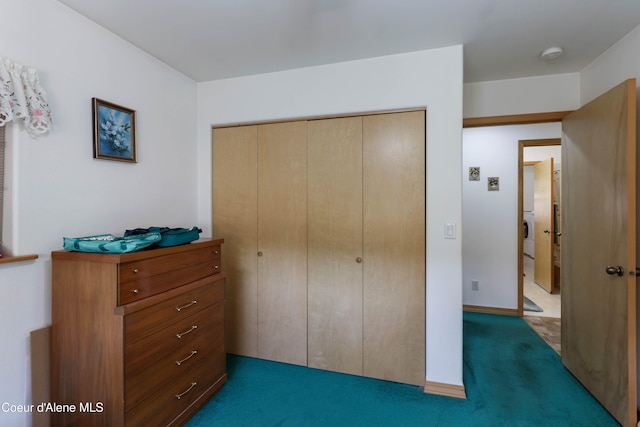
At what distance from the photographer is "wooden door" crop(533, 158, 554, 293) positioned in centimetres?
436

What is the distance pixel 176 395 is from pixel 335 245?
1393 mm

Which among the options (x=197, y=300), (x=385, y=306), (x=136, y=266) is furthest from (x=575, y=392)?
(x=136, y=266)

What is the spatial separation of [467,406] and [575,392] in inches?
33.7

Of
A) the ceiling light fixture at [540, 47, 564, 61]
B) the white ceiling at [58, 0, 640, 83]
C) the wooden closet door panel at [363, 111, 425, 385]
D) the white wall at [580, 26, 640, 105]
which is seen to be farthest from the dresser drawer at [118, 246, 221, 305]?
the white wall at [580, 26, 640, 105]

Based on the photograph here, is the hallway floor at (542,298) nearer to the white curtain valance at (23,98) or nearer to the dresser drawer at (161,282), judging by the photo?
the dresser drawer at (161,282)

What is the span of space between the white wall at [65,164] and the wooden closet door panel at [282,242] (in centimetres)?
81

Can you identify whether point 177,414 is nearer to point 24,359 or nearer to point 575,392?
point 24,359

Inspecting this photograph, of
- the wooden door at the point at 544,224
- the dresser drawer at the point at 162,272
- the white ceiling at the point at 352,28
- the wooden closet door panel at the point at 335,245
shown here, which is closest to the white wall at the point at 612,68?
Answer: the white ceiling at the point at 352,28

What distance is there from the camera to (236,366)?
2361 mm

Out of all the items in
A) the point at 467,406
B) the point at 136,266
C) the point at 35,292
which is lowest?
the point at 467,406

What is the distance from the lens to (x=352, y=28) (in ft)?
5.83

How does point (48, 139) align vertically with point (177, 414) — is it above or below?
above

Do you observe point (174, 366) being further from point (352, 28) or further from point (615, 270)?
point (615, 270)

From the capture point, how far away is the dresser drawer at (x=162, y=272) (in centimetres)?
137
